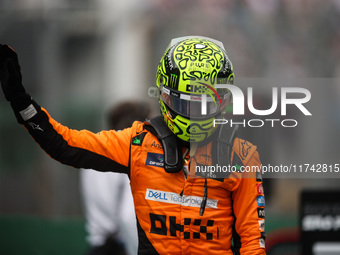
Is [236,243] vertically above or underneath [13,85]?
underneath

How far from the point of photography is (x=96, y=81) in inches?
402

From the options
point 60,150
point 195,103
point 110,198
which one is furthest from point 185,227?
point 110,198

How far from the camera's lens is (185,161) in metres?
3.05

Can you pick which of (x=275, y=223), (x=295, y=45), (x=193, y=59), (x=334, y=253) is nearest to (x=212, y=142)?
(x=193, y=59)

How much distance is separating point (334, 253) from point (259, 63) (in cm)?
480

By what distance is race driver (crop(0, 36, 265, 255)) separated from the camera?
9.78 ft

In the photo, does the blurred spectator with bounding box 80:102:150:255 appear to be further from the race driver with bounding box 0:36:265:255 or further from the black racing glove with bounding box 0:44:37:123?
the black racing glove with bounding box 0:44:37:123

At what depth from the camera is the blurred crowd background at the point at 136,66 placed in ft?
24.6

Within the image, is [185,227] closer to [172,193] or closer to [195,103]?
[172,193]

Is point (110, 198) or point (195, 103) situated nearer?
point (195, 103)

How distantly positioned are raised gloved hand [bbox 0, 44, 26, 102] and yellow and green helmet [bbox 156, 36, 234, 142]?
0.69 m

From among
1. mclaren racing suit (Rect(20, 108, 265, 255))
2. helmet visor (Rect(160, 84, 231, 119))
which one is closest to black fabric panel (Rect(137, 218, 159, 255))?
mclaren racing suit (Rect(20, 108, 265, 255))

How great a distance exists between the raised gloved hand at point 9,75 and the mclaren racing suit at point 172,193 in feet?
0.49

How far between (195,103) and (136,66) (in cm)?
747
